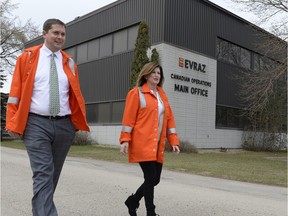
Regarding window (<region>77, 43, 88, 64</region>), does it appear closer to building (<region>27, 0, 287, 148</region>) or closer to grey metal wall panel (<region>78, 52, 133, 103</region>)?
building (<region>27, 0, 287, 148</region>)

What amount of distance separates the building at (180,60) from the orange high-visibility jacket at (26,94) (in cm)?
1744

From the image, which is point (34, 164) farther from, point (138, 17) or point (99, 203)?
point (138, 17)

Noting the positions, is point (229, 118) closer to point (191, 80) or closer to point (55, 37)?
point (191, 80)

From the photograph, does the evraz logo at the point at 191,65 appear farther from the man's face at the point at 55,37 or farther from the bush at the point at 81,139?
the man's face at the point at 55,37

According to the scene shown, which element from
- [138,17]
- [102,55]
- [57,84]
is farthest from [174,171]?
[102,55]

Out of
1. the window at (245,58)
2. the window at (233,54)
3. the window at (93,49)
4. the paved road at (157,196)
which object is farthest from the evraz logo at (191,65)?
the paved road at (157,196)

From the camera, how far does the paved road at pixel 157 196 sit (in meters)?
5.77

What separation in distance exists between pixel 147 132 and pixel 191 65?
18.9m

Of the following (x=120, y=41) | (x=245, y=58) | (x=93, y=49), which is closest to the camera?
(x=120, y=41)

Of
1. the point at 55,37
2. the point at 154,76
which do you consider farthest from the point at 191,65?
the point at 55,37

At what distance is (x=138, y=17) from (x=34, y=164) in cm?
1999

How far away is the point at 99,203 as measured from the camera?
612cm

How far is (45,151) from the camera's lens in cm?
382

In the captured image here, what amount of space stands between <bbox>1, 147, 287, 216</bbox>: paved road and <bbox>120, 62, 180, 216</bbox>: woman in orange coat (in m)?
0.94
